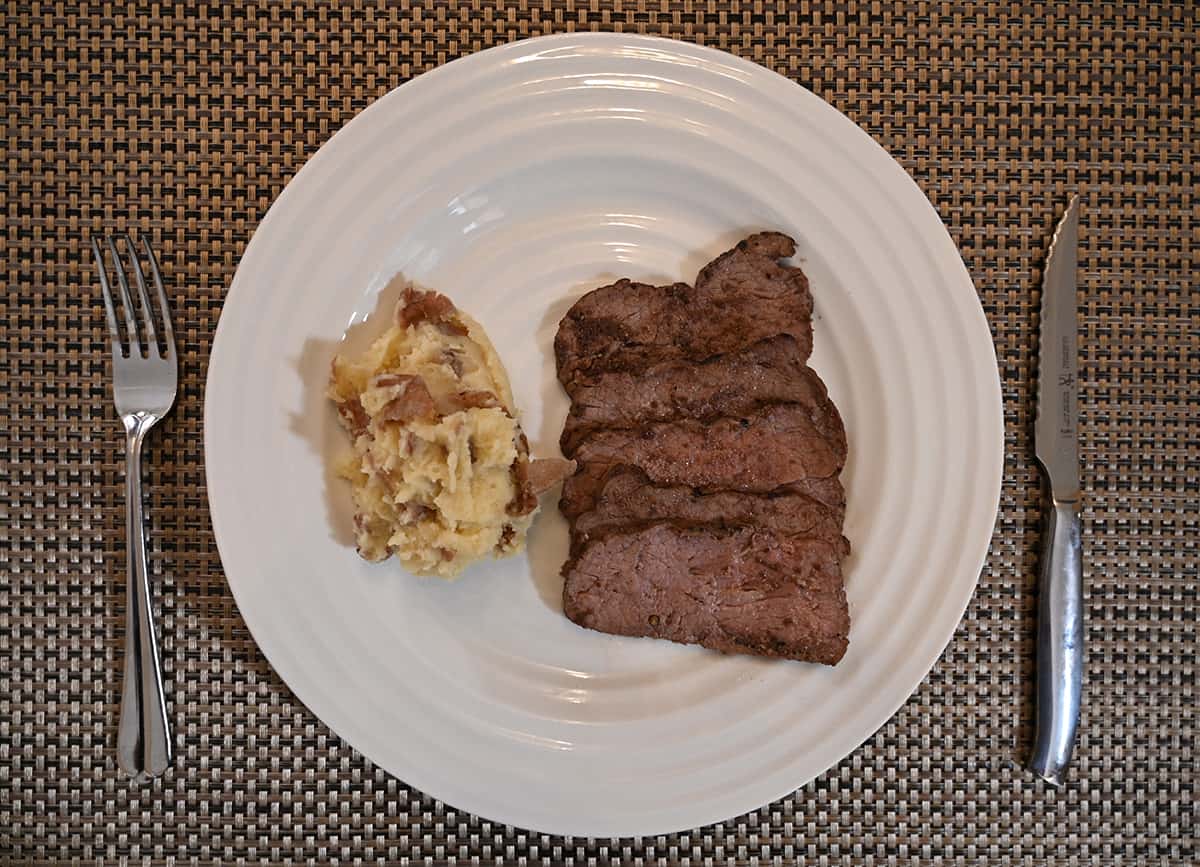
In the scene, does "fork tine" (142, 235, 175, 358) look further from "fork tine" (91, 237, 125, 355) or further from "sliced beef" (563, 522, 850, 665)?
"sliced beef" (563, 522, 850, 665)

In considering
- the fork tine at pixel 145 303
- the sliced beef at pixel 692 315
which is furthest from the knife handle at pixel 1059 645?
the fork tine at pixel 145 303

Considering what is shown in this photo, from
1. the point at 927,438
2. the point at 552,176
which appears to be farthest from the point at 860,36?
the point at 927,438

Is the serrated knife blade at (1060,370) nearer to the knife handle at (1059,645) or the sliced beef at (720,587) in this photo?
the knife handle at (1059,645)

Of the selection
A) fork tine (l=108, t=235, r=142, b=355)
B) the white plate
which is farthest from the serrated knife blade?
fork tine (l=108, t=235, r=142, b=355)

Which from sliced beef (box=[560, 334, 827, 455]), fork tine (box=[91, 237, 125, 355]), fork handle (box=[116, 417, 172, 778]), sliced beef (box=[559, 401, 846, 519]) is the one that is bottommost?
fork handle (box=[116, 417, 172, 778])

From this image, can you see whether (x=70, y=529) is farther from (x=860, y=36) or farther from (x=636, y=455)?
(x=860, y=36)
